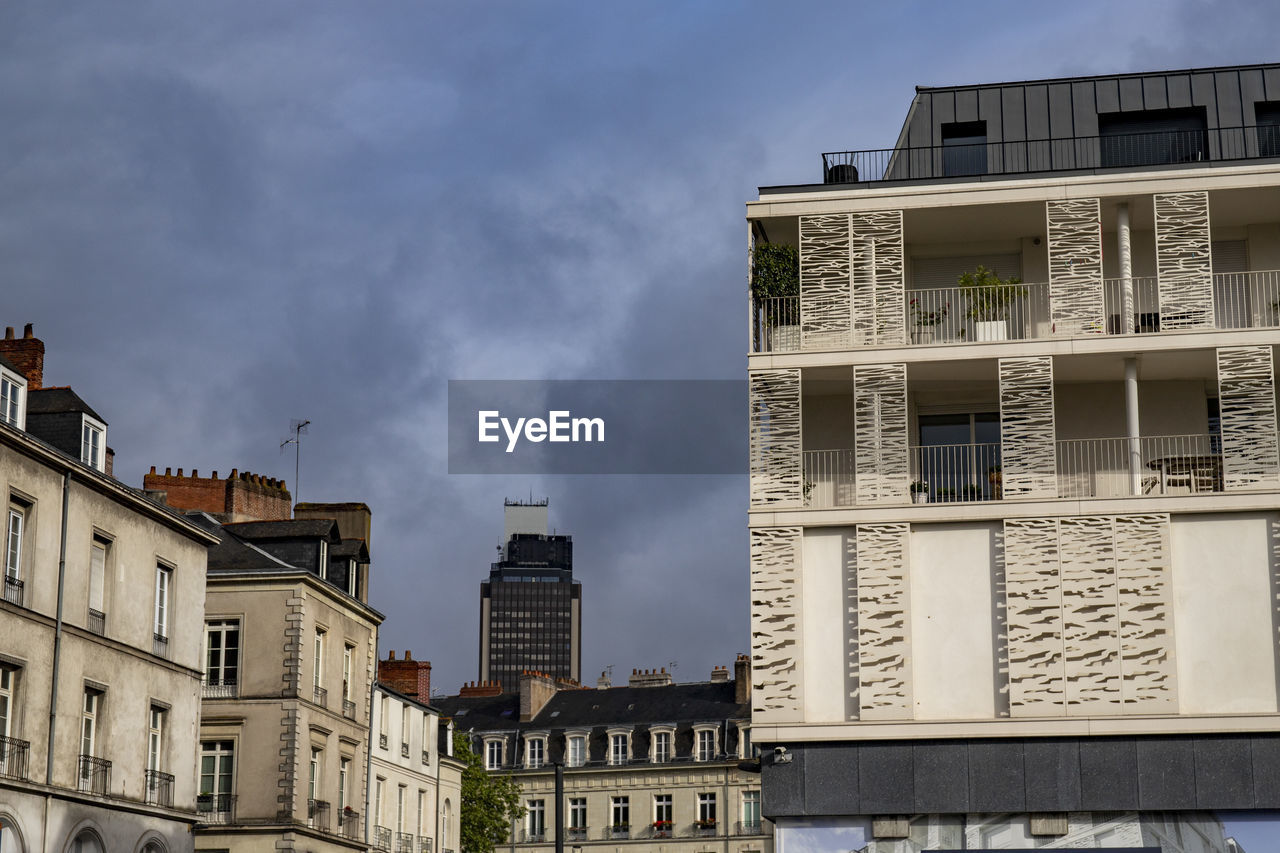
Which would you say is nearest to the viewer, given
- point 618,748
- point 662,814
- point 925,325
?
point 925,325

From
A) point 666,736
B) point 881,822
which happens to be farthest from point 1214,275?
point 666,736

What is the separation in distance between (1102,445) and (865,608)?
5498 mm

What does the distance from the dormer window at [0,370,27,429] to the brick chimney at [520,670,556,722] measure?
53.9 meters

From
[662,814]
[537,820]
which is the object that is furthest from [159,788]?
[537,820]

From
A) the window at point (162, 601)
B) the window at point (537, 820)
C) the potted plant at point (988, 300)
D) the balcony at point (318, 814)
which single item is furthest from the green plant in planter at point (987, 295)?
the window at point (537, 820)

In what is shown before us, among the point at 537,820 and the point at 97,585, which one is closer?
the point at 97,585

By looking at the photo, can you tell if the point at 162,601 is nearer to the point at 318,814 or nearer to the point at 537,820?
the point at 318,814

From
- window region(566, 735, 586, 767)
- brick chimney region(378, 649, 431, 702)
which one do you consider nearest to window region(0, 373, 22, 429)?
brick chimney region(378, 649, 431, 702)

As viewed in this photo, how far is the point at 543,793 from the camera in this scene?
8325cm

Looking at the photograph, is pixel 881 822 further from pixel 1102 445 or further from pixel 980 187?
pixel 980 187

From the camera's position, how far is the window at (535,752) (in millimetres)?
83812

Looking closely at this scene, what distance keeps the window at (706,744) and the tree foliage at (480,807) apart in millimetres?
9939

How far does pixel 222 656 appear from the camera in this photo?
149 feet

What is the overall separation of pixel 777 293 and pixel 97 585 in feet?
48.4
